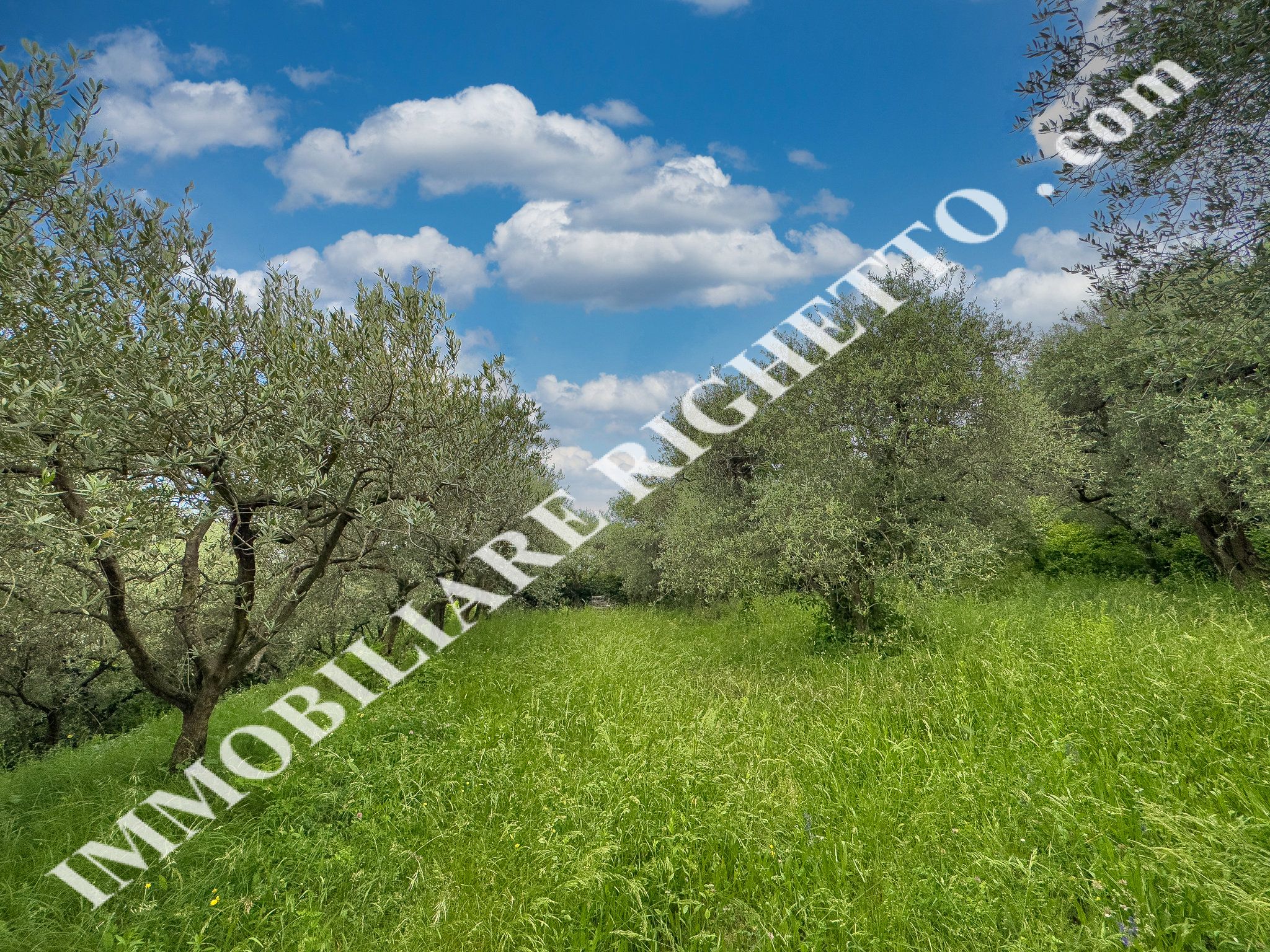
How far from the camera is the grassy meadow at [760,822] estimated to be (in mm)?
4215

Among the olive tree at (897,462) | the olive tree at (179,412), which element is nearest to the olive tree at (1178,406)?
the olive tree at (897,462)

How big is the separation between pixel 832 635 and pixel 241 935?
10868 millimetres

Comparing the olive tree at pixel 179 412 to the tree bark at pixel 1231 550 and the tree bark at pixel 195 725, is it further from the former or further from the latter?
the tree bark at pixel 1231 550

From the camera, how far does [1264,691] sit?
234 inches

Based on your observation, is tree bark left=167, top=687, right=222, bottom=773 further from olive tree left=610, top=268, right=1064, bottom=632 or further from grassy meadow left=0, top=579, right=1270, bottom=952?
olive tree left=610, top=268, right=1064, bottom=632

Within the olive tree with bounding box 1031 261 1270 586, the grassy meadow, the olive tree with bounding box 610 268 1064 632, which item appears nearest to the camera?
the grassy meadow

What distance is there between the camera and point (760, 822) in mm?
5562

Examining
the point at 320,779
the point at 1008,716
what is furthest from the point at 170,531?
the point at 1008,716

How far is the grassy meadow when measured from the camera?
4215mm

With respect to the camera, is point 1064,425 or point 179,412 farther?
point 1064,425

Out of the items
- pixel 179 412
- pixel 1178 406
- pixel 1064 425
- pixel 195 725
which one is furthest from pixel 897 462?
pixel 1064 425

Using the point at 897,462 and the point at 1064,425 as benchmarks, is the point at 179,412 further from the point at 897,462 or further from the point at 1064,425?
the point at 1064,425

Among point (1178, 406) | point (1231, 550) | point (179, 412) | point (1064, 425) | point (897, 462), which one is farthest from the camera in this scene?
point (1064, 425)

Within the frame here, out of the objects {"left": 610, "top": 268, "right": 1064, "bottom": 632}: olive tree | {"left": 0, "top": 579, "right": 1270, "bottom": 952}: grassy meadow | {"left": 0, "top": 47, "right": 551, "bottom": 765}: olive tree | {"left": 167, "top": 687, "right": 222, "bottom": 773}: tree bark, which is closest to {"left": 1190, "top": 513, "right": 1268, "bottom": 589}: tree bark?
{"left": 610, "top": 268, "right": 1064, "bottom": 632}: olive tree
